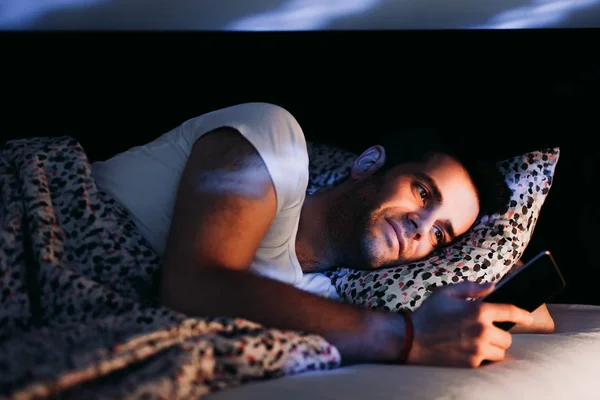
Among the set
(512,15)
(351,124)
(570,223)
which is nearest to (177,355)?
(351,124)

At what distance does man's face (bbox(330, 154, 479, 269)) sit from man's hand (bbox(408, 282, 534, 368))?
0.97 ft

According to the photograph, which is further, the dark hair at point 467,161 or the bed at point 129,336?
the dark hair at point 467,161

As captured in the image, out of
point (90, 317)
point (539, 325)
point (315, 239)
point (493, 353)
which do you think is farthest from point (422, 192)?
point (90, 317)

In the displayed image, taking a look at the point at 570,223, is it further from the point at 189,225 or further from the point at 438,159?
the point at 189,225

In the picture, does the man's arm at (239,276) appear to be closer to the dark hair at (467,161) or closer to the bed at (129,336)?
the bed at (129,336)

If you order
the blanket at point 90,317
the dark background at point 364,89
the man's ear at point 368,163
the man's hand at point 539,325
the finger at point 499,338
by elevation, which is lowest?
the man's hand at point 539,325

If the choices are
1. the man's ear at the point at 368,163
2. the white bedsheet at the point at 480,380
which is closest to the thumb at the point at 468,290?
the white bedsheet at the point at 480,380

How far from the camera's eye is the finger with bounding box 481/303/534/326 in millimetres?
954

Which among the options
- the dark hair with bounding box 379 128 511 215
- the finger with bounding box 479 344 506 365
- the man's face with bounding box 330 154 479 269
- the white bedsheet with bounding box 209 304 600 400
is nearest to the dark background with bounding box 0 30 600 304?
the dark hair with bounding box 379 128 511 215

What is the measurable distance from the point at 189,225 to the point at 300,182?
0.22 metres

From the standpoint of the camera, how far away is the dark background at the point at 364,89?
153cm

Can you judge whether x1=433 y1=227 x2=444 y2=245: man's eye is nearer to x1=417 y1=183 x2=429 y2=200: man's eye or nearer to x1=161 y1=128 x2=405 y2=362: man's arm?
x1=417 y1=183 x2=429 y2=200: man's eye

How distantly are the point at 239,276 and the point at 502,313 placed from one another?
40 centimetres

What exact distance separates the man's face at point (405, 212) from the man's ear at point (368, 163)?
1.3 inches
